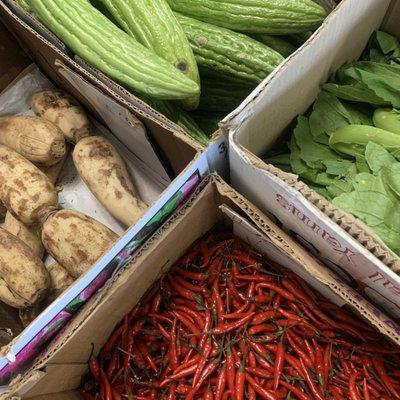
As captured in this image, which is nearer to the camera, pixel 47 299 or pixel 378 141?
pixel 378 141

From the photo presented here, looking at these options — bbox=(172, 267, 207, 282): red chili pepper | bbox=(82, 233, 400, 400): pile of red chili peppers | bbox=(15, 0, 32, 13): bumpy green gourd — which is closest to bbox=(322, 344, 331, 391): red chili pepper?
bbox=(82, 233, 400, 400): pile of red chili peppers

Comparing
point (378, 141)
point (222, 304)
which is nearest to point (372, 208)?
point (378, 141)

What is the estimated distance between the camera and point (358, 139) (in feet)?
3.73

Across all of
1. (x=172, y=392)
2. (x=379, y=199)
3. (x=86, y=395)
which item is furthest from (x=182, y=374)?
(x=379, y=199)

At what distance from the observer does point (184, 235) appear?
3.85 feet

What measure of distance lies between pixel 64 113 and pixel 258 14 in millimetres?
622

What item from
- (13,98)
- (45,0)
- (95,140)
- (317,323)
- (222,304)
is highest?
(45,0)

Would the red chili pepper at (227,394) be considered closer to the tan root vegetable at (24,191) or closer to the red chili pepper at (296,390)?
the red chili pepper at (296,390)

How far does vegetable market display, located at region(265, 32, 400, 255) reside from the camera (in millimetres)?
1009

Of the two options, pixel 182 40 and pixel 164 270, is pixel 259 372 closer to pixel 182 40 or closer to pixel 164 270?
pixel 164 270

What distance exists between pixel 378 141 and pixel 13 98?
1164 millimetres

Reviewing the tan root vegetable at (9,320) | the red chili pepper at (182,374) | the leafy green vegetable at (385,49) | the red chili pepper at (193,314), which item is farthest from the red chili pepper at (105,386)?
the leafy green vegetable at (385,49)

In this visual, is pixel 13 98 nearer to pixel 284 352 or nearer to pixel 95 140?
pixel 95 140

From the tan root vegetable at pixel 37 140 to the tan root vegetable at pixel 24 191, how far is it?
Result: 0.23 feet
